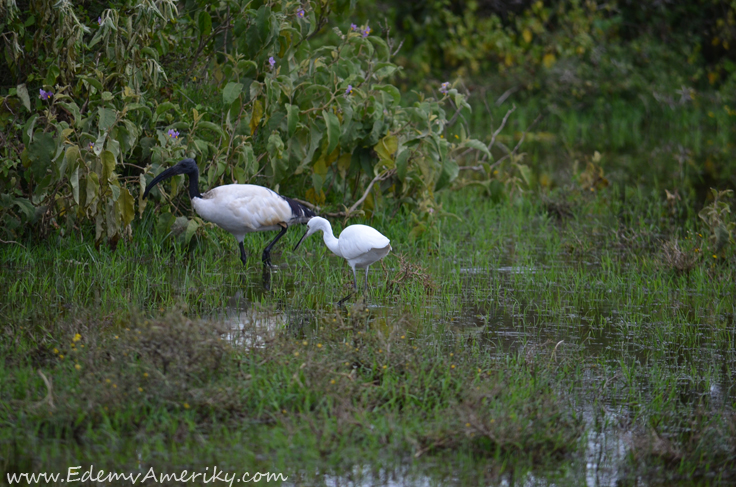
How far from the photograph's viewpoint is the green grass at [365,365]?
3848mm

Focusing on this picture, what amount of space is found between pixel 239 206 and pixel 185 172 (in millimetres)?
512

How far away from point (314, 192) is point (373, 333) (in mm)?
3427

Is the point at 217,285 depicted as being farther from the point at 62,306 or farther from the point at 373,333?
the point at 373,333

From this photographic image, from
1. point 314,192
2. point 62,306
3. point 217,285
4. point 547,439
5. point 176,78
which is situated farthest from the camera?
point 314,192

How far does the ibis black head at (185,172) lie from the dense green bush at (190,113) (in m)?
0.13

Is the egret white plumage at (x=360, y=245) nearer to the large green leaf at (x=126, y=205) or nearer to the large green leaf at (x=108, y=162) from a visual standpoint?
the large green leaf at (x=126, y=205)

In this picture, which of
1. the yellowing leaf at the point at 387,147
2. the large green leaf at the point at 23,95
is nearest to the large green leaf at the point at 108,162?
the large green leaf at the point at 23,95

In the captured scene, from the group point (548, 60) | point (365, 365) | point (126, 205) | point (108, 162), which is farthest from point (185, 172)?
point (548, 60)

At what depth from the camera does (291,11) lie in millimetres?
7691

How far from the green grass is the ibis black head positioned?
1.62 ft

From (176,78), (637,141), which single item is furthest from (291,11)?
(637,141)

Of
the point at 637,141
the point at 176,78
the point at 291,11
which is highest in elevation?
the point at 291,11

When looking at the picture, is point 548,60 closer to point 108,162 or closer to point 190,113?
point 190,113

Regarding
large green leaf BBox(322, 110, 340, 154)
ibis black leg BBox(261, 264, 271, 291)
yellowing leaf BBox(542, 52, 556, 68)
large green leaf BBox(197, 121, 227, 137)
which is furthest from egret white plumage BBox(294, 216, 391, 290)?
yellowing leaf BBox(542, 52, 556, 68)
